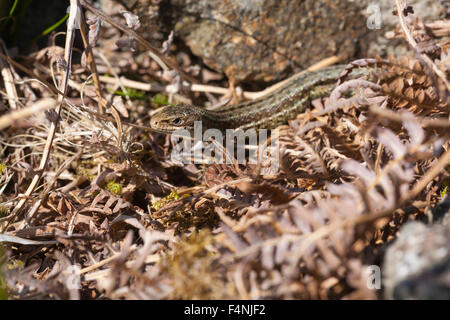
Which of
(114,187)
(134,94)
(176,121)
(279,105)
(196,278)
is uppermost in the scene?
(134,94)

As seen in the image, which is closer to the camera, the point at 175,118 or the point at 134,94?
the point at 175,118

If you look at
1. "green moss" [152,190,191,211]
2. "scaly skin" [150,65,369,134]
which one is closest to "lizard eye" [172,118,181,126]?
"scaly skin" [150,65,369,134]

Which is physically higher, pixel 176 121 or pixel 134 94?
pixel 134 94

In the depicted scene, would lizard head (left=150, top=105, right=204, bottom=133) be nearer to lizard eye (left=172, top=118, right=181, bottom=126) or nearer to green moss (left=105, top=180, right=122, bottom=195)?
lizard eye (left=172, top=118, right=181, bottom=126)

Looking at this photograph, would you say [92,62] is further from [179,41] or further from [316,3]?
[316,3]

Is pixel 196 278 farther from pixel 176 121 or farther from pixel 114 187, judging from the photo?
pixel 176 121

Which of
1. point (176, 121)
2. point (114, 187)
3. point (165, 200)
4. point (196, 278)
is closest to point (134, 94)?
point (176, 121)

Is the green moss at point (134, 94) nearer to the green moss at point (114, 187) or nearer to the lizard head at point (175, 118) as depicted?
the lizard head at point (175, 118)
